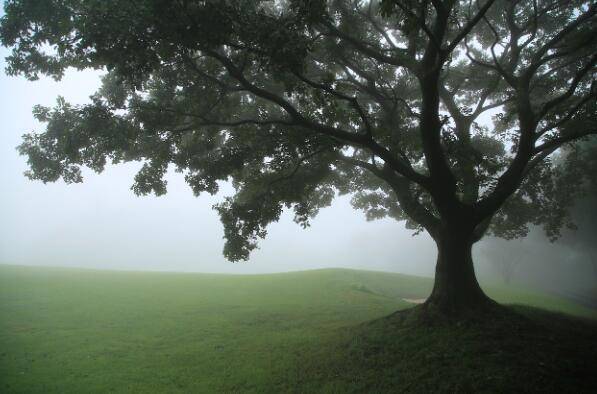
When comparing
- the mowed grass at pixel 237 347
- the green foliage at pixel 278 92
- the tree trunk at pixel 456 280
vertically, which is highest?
the green foliage at pixel 278 92

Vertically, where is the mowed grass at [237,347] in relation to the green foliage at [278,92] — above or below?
below

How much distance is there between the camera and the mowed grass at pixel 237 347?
907 cm

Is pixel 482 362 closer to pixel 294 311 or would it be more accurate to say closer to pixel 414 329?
pixel 414 329

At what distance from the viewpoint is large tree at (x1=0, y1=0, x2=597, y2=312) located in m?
7.36

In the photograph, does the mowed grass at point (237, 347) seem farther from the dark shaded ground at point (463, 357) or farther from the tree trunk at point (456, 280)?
the tree trunk at point (456, 280)

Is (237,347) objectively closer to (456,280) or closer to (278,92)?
(456,280)

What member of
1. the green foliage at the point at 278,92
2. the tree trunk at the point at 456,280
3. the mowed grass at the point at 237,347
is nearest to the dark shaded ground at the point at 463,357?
the mowed grass at the point at 237,347

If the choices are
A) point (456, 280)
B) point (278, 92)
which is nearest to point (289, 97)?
point (278, 92)

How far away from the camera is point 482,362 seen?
887 cm

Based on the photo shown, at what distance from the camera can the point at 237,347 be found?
1283cm

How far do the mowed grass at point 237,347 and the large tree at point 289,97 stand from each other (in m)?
3.15

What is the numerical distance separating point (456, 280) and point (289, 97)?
9071 millimetres

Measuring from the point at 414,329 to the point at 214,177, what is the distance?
337 inches

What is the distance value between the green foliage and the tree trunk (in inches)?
29.9
